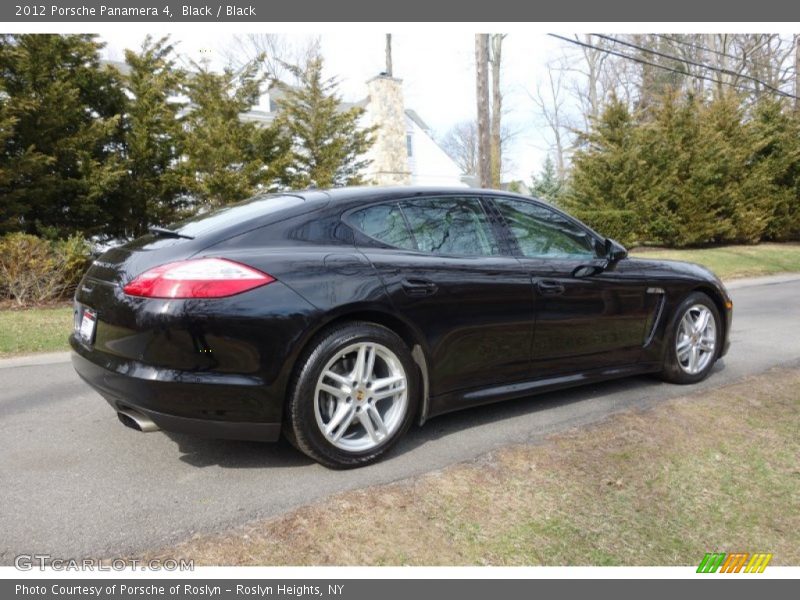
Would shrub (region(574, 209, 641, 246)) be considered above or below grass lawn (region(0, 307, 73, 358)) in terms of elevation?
above

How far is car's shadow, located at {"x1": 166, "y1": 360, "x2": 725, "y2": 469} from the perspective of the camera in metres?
3.36

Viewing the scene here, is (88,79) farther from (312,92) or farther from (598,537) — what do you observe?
(598,537)

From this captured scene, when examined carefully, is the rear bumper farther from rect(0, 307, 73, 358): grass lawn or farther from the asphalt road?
rect(0, 307, 73, 358): grass lawn

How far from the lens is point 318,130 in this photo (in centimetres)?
1658

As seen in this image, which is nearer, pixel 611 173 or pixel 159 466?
pixel 159 466

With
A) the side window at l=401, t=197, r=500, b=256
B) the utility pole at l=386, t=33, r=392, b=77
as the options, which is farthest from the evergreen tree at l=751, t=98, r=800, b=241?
the side window at l=401, t=197, r=500, b=256

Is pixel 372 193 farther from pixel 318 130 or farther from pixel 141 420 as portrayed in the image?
pixel 318 130

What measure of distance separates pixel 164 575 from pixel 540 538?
4.79 ft

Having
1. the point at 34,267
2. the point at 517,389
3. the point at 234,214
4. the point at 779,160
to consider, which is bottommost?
the point at 517,389

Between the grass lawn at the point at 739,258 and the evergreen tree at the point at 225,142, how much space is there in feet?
29.6

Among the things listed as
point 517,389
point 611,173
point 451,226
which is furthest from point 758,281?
point 451,226

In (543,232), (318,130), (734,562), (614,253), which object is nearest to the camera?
(734,562)

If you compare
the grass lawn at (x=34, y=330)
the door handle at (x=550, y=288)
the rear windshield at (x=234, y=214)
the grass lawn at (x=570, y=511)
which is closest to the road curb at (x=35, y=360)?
the grass lawn at (x=34, y=330)

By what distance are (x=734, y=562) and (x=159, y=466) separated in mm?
2708
